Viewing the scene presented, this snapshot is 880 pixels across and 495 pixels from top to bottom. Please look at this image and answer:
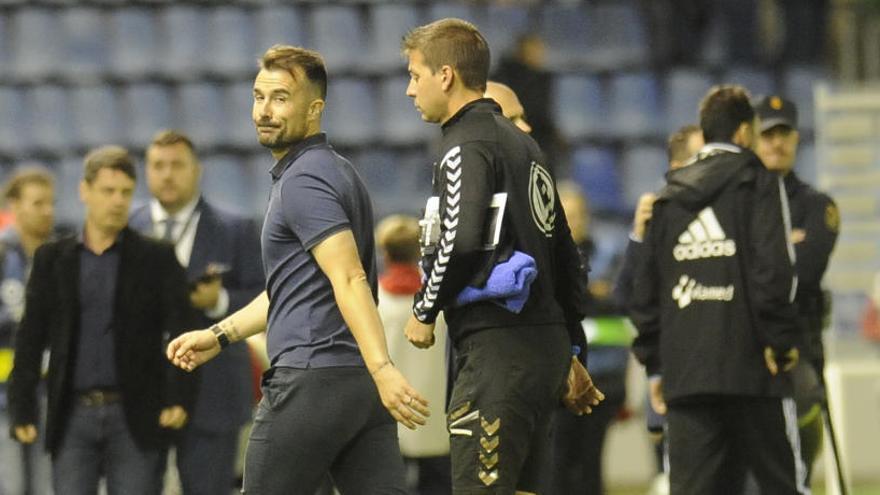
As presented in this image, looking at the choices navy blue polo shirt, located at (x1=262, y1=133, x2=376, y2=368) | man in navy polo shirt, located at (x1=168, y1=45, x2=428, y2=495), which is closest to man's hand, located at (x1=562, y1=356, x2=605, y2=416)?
man in navy polo shirt, located at (x1=168, y1=45, x2=428, y2=495)

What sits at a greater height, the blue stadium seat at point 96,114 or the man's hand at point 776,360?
the blue stadium seat at point 96,114

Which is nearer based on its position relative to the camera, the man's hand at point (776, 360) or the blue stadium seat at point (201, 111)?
the man's hand at point (776, 360)

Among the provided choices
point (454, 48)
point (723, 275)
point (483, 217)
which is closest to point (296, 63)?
point (454, 48)

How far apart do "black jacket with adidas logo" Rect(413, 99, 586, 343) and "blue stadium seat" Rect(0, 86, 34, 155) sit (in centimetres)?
940

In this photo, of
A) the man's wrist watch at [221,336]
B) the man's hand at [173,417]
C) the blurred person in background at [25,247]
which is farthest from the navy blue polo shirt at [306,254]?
the blurred person in background at [25,247]

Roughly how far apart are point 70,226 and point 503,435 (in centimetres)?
871

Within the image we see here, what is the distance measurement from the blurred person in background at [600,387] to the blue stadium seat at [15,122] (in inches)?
236

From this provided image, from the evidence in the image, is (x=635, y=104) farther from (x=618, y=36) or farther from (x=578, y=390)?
(x=578, y=390)

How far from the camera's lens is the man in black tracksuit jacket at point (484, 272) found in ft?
18.4

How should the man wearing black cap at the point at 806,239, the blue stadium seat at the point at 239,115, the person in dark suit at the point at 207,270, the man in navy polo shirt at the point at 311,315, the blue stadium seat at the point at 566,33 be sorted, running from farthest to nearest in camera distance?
the blue stadium seat at the point at 566,33
the blue stadium seat at the point at 239,115
the person in dark suit at the point at 207,270
the man wearing black cap at the point at 806,239
the man in navy polo shirt at the point at 311,315

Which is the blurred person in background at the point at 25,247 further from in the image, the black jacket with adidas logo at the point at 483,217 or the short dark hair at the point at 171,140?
the black jacket with adidas logo at the point at 483,217

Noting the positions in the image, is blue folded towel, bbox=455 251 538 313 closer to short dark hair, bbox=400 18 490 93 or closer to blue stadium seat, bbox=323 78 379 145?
short dark hair, bbox=400 18 490 93

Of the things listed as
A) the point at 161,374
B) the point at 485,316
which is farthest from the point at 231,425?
the point at 485,316

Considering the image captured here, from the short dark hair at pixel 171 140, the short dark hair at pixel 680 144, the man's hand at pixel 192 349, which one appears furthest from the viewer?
the short dark hair at pixel 680 144
